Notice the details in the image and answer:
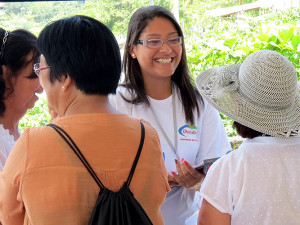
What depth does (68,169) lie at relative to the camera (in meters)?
1.15

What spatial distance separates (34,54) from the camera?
6.13ft

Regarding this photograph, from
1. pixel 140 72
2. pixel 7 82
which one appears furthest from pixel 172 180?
pixel 7 82

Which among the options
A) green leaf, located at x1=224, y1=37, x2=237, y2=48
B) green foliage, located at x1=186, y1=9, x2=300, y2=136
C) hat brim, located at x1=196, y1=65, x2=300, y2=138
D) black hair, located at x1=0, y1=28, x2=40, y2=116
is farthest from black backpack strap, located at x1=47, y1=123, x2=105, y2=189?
green leaf, located at x1=224, y1=37, x2=237, y2=48

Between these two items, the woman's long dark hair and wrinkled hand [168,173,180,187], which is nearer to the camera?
wrinkled hand [168,173,180,187]

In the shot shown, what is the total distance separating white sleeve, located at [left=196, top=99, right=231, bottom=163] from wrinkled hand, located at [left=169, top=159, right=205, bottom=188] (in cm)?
21

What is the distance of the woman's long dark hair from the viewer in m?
2.08

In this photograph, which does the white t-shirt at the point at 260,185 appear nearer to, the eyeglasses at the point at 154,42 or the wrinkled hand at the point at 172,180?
the wrinkled hand at the point at 172,180

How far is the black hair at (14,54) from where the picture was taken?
181 centimetres

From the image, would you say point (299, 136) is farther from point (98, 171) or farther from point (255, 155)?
point (98, 171)

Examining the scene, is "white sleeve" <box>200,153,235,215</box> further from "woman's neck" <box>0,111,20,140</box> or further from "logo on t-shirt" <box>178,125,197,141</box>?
"woman's neck" <box>0,111,20,140</box>

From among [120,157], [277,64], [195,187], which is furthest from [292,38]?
[120,157]

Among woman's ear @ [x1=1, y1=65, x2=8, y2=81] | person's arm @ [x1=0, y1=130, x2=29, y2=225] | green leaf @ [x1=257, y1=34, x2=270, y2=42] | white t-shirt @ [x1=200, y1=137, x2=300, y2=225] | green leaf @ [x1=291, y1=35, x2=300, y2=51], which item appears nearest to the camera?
person's arm @ [x1=0, y1=130, x2=29, y2=225]

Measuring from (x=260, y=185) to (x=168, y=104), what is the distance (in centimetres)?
85

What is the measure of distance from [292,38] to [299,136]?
298cm
